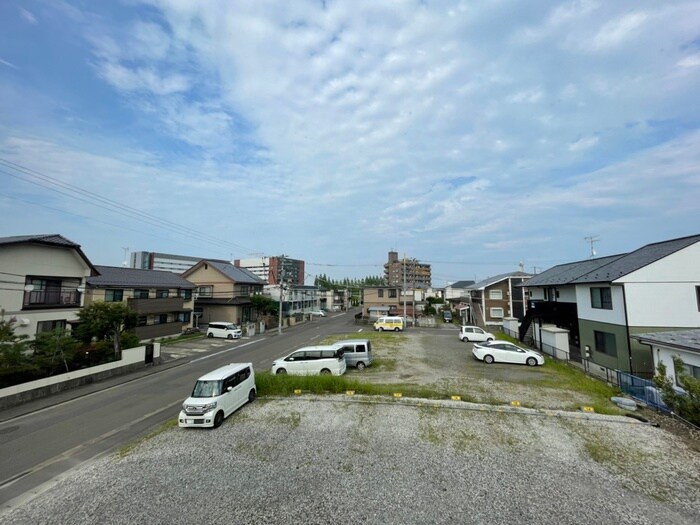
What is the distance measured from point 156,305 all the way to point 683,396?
37.5m

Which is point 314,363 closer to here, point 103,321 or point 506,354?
point 506,354

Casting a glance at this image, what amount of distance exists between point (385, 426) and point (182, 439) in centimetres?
694

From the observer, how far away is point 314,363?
17391mm

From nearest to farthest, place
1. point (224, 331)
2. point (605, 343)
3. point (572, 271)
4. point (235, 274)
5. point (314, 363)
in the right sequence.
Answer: point (314, 363) < point (605, 343) < point (572, 271) < point (224, 331) < point (235, 274)

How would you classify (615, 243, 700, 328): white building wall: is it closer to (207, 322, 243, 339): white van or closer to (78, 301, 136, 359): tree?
(78, 301, 136, 359): tree

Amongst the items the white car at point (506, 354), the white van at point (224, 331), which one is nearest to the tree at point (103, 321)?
the white van at point (224, 331)

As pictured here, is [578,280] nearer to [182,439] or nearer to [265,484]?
[265,484]

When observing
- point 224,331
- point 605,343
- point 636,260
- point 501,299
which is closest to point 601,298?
point 605,343

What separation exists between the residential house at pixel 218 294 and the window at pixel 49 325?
18430 millimetres

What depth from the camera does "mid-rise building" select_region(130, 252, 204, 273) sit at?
10298cm

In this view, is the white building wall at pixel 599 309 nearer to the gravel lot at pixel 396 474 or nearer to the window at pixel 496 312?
the gravel lot at pixel 396 474

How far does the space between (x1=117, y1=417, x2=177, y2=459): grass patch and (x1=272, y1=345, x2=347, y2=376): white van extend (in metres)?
6.29

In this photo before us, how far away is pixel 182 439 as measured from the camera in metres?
10.5

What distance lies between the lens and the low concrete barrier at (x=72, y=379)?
46.4 ft
